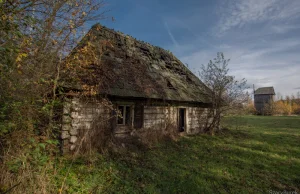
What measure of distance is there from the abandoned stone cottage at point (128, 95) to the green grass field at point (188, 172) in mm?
1427

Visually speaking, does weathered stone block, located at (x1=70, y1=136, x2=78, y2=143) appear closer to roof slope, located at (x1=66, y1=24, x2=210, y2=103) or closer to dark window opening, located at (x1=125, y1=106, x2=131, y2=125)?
roof slope, located at (x1=66, y1=24, x2=210, y2=103)

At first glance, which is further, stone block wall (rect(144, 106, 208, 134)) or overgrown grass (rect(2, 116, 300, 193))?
stone block wall (rect(144, 106, 208, 134))

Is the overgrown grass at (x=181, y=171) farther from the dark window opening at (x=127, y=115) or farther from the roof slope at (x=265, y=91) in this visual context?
the roof slope at (x=265, y=91)

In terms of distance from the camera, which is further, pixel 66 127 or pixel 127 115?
pixel 127 115

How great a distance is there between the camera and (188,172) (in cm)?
474

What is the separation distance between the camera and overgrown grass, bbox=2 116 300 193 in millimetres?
3850

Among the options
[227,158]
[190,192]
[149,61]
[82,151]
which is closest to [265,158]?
[227,158]

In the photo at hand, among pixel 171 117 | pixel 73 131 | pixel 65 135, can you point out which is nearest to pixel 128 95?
pixel 73 131

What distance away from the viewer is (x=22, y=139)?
3229mm

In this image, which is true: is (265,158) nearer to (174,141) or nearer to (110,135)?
(174,141)

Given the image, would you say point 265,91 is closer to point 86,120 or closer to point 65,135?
point 86,120

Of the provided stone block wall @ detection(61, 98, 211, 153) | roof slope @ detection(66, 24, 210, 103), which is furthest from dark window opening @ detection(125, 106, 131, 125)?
roof slope @ detection(66, 24, 210, 103)

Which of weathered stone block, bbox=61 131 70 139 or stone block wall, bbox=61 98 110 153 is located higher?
stone block wall, bbox=61 98 110 153

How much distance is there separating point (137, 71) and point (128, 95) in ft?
6.49
